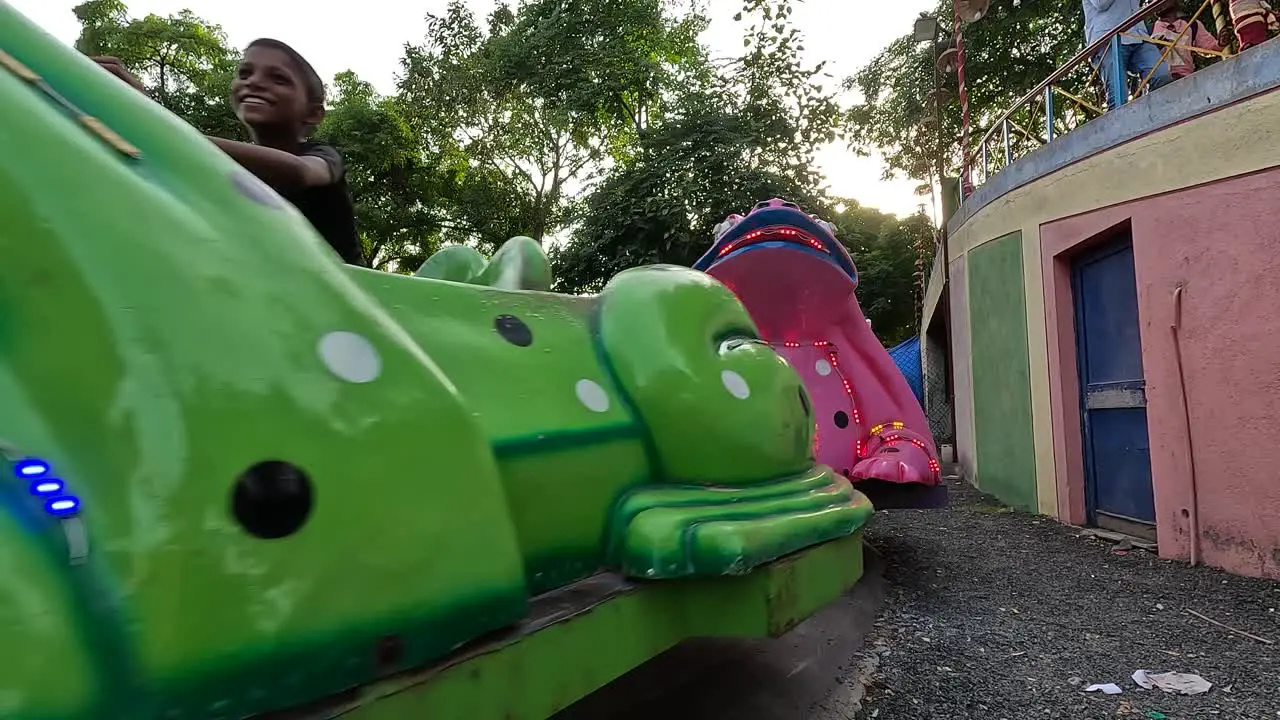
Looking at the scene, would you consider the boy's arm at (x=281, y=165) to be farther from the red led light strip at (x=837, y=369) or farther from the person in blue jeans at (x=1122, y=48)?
the person in blue jeans at (x=1122, y=48)

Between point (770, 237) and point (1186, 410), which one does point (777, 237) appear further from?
point (1186, 410)

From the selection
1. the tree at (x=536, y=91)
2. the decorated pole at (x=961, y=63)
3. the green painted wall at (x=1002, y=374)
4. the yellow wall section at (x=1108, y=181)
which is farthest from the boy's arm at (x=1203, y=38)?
the tree at (x=536, y=91)

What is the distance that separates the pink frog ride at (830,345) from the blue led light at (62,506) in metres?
2.94

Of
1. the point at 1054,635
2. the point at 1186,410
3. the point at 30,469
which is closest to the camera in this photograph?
the point at 30,469

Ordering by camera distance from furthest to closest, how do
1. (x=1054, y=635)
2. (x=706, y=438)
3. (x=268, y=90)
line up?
(x=1054, y=635), (x=706, y=438), (x=268, y=90)

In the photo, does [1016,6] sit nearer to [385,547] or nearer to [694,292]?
[694,292]

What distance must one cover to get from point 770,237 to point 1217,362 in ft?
8.76

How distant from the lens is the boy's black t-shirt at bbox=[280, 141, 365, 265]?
181cm

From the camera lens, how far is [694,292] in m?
2.10

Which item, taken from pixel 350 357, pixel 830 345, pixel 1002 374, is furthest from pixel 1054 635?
pixel 1002 374

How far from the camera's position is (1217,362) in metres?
4.14

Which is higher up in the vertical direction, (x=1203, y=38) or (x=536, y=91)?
(x=536, y=91)

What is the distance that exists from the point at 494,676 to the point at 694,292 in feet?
3.89

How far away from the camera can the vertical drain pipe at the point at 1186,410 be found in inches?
165
